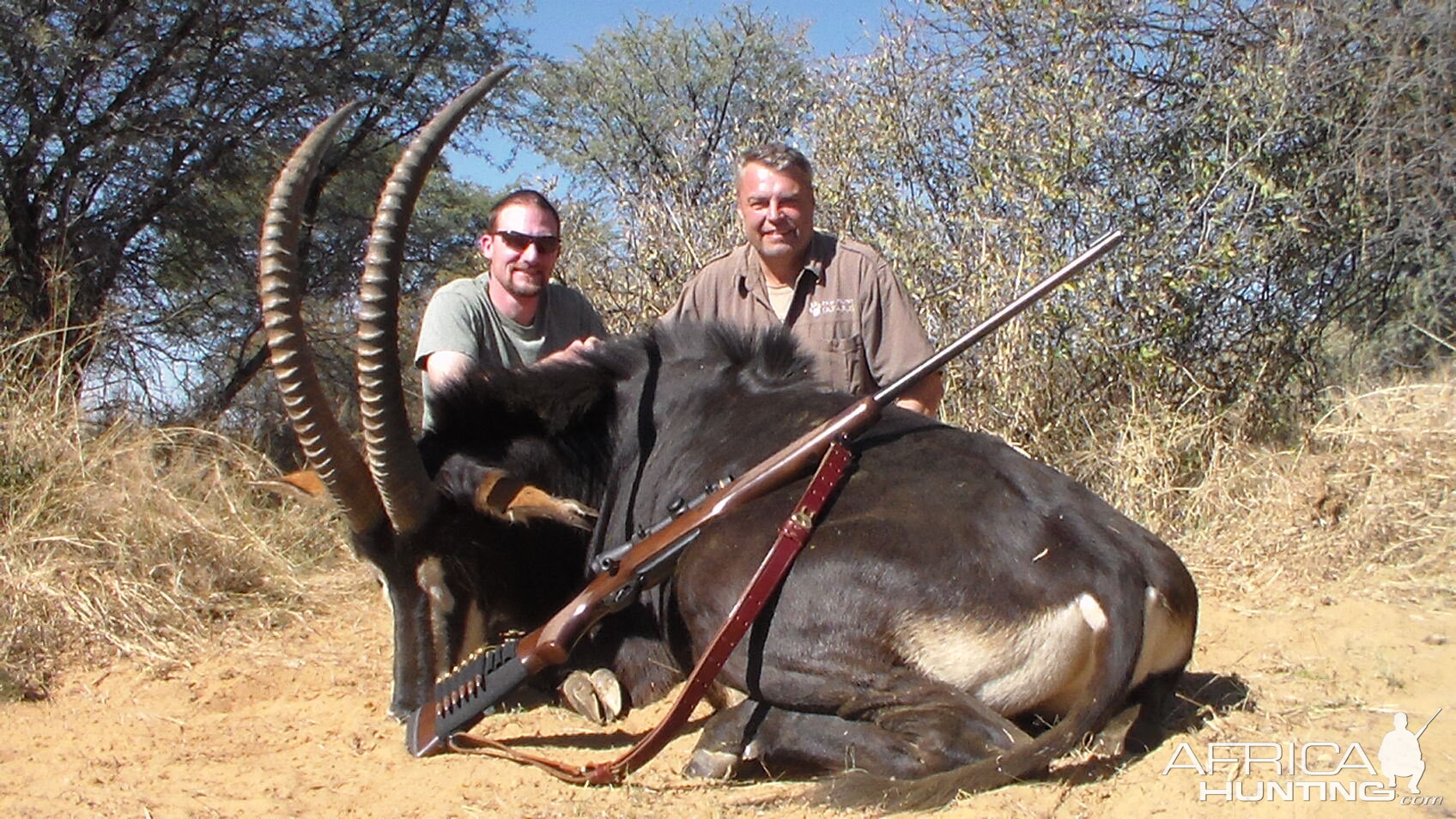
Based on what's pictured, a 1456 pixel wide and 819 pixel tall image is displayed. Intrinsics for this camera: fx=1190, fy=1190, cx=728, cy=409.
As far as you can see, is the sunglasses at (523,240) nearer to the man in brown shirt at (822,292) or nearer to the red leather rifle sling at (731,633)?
the man in brown shirt at (822,292)

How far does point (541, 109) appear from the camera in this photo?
12.5 metres

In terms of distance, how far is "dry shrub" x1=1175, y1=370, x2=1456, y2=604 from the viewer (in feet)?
17.0

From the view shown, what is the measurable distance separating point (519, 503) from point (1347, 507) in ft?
13.4

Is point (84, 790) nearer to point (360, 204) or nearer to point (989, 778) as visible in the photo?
point (989, 778)

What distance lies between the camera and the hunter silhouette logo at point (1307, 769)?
294 centimetres

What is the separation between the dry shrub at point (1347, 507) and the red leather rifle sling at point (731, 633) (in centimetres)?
263

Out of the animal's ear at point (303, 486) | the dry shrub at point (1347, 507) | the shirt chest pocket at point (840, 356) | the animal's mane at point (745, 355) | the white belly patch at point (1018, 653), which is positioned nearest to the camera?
the white belly patch at point (1018, 653)

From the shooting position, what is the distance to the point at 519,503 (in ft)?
12.2

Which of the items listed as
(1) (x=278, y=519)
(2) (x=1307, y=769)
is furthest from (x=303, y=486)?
(2) (x=1307, y=769)

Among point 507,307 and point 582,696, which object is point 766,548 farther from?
point 507,307

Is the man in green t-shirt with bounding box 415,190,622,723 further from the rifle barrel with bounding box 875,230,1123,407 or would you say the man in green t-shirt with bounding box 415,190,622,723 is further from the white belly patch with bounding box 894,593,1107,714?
the white belly patch with bounding box 894,593,1107,714

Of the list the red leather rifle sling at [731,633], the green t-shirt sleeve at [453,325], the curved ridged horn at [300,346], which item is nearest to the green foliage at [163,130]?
the green t-shirt sleeve at [453,325]

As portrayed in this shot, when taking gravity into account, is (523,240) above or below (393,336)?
above

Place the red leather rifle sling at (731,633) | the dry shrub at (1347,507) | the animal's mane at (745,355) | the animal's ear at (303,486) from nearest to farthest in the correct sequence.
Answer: the red leather rifle sling at (731,633)
the animal's ear at (303,486)
the animal's mane at (745,355)
the dry shrub at (1347,507)
